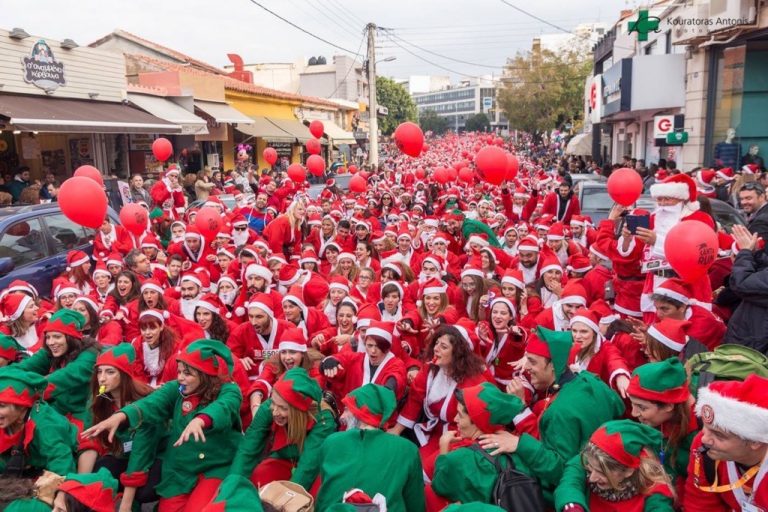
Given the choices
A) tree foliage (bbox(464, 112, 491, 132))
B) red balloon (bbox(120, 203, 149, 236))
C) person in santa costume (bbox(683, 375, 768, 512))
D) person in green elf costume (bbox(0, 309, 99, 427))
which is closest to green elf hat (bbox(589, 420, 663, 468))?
person in santa costume (bbox(683, 375, 768, 512))

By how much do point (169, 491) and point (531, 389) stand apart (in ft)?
7.53

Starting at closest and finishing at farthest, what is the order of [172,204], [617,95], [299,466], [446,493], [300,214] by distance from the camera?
[446,493] < [299,466] < [300,214] < [172,204] < [617,95]

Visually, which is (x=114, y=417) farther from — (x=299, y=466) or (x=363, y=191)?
(x=363, y=191)

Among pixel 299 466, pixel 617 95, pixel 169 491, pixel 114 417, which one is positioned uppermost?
pixel 617 95

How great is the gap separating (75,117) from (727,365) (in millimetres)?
15062

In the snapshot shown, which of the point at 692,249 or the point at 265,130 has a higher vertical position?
the point at 265,130

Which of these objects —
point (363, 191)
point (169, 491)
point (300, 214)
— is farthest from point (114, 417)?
point (363, 191)

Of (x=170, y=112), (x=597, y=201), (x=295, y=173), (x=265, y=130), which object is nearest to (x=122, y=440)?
(x=597, y=201)

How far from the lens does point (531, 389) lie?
4.09m

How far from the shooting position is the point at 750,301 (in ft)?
15.0

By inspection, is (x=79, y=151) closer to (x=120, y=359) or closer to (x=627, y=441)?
(x=120, y=359)

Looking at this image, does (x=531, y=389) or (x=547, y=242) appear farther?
(x=547, y=242)

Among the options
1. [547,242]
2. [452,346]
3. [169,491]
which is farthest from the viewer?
[547,242]

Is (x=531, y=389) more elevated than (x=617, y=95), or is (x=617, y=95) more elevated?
(x=617, y=95)
